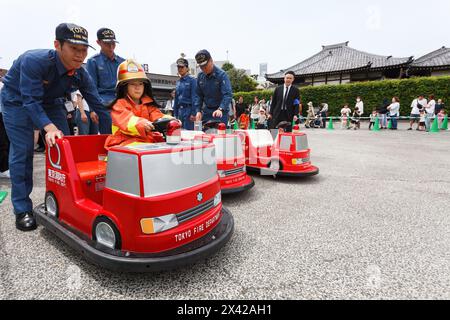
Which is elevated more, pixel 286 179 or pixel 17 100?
pixel 17 100

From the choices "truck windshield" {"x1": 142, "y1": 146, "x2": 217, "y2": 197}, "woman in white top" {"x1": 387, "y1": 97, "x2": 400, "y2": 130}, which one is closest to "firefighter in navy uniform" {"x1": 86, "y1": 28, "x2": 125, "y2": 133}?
"truck windshield" {"x1": 142, "y1": 146, "x2": 217, "y2": 197}

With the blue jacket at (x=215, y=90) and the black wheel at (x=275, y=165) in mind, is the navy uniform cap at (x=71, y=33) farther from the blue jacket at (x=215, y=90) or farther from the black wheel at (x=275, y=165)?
the black wheel at (x=275, y=165)

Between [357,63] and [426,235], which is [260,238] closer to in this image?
[426,235]

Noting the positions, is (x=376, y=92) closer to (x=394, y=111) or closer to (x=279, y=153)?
(x=394, y=111)

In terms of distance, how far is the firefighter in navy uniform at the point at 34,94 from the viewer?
2051 mm

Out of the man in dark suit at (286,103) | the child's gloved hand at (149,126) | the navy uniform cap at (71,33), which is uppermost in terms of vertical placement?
the navy uniform cap at (71,33)

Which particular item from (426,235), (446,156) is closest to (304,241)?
(426,235)

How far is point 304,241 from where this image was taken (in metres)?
2.14

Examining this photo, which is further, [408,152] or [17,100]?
[408,152]

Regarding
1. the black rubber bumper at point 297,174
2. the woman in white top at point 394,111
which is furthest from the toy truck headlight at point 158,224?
the woman in white top at point 394,111

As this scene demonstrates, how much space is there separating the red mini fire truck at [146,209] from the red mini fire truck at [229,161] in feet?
3.81

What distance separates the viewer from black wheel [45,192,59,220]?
2076 millimetres

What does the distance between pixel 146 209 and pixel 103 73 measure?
2.77 meters

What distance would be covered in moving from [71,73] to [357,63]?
1074 inches
